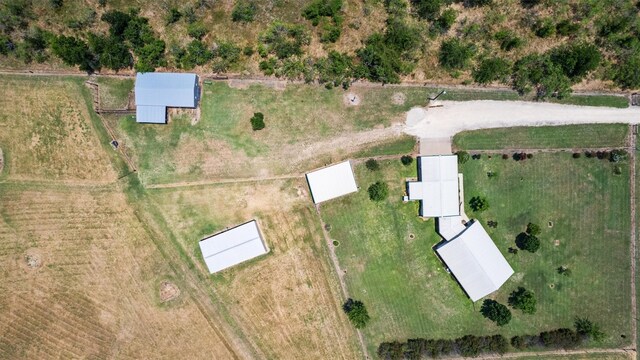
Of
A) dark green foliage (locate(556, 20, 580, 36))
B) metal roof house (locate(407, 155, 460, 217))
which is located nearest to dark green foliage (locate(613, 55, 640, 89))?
dark green foliage (locate(556, 20, 580, 36))

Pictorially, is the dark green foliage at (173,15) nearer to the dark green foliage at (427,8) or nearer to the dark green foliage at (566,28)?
the dark green foliage at (427,8)

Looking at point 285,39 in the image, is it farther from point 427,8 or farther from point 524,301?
point 524,301

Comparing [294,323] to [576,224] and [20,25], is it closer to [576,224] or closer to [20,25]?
[576,224]

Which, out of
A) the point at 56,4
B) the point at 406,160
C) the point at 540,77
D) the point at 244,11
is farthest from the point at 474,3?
the point at 56,4

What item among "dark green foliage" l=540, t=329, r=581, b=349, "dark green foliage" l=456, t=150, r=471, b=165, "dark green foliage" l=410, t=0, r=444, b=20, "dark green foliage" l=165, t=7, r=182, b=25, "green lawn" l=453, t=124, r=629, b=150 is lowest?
"dark green foliage" l=540, t=329, r=581, b=349

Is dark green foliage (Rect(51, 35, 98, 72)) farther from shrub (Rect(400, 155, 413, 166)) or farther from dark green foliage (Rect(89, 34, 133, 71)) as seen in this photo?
shrub (Rect(400, 155, 413, 166))

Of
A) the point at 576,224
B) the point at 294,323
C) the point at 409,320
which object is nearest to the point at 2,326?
the point at 294,323
